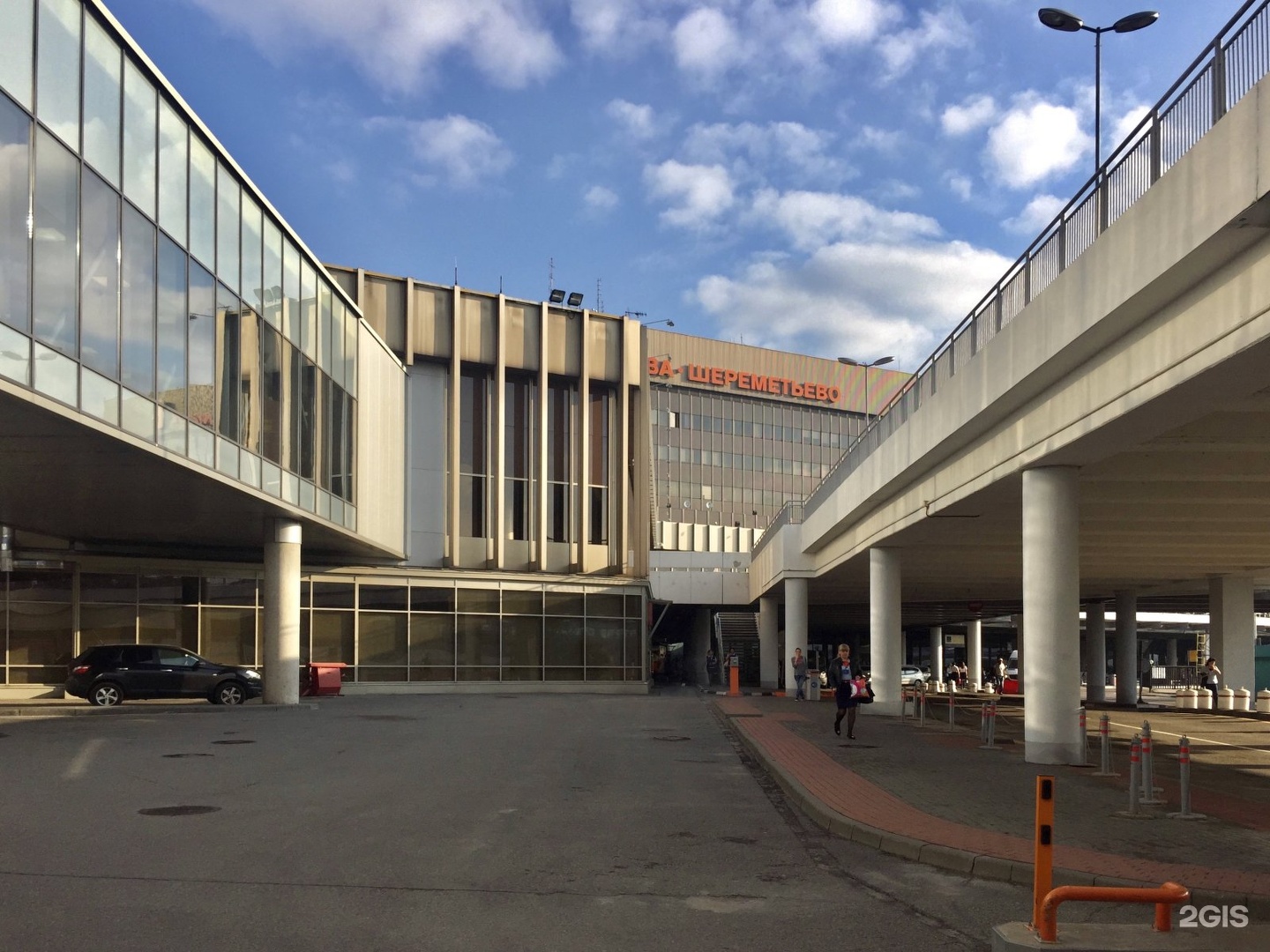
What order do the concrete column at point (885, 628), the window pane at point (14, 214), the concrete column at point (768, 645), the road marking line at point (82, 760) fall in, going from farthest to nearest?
the concrete column at point (768, 645), the concrete column at point (885, 628), the window pane at point (14, 214), the road marking line at point (82, 760)

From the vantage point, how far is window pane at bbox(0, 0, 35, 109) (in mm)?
15758

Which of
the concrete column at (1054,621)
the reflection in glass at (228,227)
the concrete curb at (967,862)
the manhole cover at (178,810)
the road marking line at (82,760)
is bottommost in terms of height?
the road marking line at (82,760)

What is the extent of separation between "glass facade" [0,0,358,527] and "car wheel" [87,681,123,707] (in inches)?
250

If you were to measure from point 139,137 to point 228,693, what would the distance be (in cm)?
1527

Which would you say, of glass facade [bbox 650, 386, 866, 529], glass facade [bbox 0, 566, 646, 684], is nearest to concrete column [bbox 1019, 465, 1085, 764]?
glass facade [bbox 0, 566, 646, 684]

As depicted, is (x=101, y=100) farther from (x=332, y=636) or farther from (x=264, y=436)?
(x=332, y=636)

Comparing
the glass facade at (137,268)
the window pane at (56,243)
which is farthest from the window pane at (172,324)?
the window pane at (56,243)

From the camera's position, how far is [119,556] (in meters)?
35.5

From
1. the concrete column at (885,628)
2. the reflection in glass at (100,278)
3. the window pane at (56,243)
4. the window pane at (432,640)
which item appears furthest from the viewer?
the window pane at (432,640)

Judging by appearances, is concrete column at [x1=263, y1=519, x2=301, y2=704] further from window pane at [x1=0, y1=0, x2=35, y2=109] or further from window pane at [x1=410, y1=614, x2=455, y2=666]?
window pane at [x1=0, y1=0, x2=35, y2=109]

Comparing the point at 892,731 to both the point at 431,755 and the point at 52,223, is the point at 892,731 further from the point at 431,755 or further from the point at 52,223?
the point at 52,223

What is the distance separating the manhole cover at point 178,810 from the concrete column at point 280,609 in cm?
1764

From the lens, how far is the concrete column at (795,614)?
4369cm

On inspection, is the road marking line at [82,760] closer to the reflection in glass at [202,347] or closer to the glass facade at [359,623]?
the reflection in glass at [202,347]
